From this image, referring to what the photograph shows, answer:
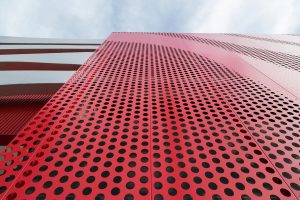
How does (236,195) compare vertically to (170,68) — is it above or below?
below

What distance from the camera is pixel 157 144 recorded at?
234cm

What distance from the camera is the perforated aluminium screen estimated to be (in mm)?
1787

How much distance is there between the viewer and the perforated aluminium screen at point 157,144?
179 centimetres

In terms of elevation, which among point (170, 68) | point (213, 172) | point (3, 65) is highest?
point (3, 65)

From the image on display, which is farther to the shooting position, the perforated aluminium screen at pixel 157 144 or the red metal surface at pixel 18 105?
the red metal surface at pixel 18 105

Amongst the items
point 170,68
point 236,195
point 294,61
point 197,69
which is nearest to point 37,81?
point 170,68

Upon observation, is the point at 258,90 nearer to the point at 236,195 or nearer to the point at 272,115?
the point at 272,115

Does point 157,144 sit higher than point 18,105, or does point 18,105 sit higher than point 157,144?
point 18,105

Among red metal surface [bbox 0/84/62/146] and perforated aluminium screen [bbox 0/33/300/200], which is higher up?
red metal surface [bbox 0/84/62/146]

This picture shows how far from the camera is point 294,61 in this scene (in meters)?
6.79

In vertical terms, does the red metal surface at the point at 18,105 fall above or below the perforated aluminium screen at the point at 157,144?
above

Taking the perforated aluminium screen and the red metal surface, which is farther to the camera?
the red metal surface

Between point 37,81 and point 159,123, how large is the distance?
4223mm

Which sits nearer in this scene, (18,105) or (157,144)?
(157,144)
